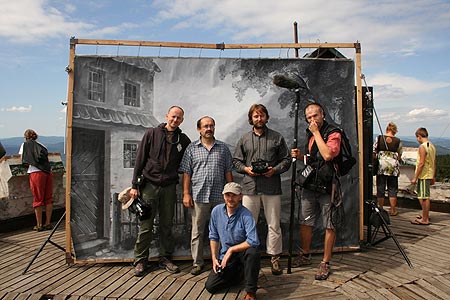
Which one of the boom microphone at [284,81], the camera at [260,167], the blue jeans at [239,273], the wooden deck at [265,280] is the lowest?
the wooden deck at [265,280]

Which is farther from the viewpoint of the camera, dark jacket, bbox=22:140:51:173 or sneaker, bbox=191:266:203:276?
dark jacket, bbox=22:140:51:173

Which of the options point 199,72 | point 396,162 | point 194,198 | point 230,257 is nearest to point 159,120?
point 199,72

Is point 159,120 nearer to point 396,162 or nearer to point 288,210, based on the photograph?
point 288,210

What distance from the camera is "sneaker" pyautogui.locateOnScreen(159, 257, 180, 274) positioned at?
4.00 metres

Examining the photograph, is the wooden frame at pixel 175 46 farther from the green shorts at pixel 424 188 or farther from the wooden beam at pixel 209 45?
the green shorts at pixel 424 188

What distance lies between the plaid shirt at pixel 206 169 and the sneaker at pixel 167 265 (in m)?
0.79

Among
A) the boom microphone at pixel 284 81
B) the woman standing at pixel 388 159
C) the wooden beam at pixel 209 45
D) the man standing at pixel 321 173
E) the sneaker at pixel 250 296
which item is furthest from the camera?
the woman standing at pixel 388 159

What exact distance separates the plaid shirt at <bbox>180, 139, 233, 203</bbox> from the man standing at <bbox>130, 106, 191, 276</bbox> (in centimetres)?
14

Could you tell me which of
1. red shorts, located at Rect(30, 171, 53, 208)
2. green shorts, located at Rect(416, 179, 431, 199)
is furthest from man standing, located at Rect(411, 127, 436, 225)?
red shorts, located at Rect(30, 171, 53, 208)

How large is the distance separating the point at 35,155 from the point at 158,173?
304 centimetres

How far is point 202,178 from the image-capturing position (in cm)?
395

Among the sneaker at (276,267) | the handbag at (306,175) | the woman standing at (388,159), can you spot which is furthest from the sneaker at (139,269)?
the woman standing at (388,159)

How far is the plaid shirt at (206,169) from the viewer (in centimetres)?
394

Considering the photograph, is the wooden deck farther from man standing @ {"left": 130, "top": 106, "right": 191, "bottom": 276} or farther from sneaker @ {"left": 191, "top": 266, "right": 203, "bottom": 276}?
man standing @ {"left": 130, "top": 106, "right": 191, "bottom": 276}
